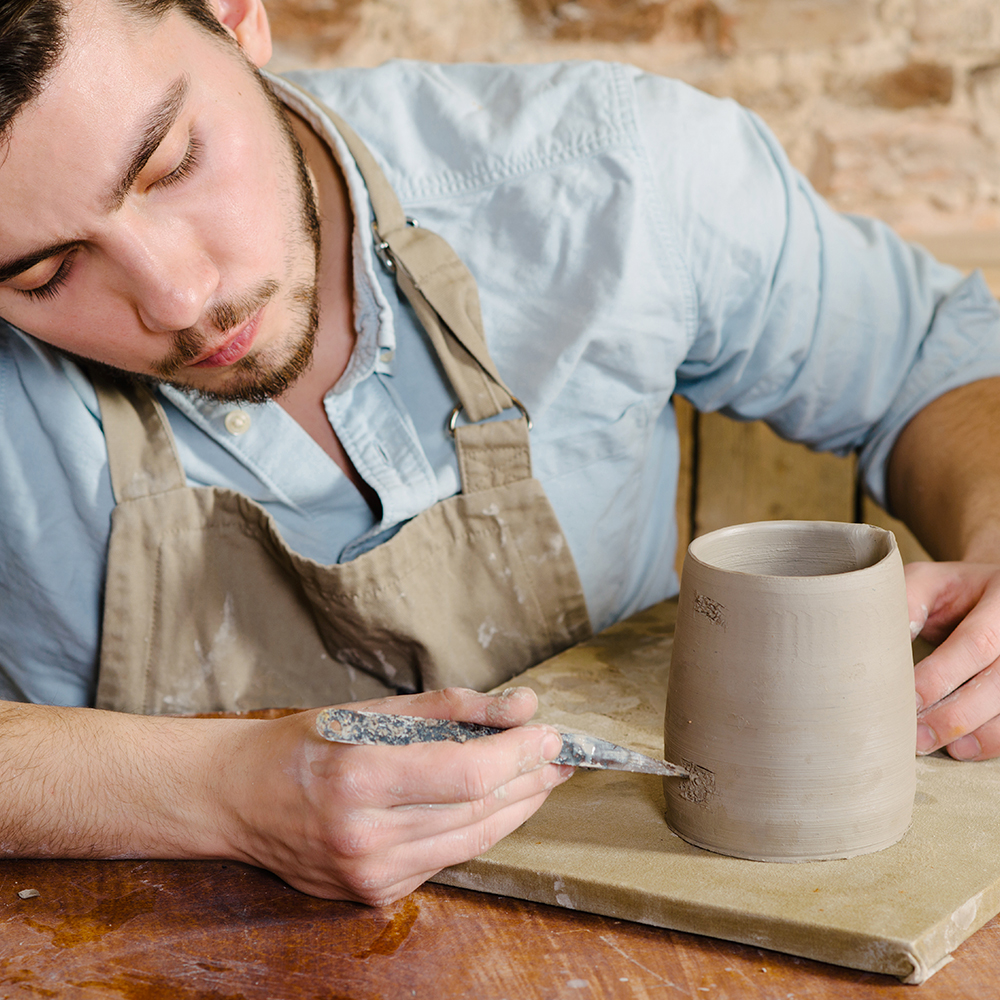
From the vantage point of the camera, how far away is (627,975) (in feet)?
1.87

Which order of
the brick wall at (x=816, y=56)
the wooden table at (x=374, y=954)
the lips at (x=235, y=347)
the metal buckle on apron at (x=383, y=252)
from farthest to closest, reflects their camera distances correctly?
the brick wall at (x=816, y=56)
the metal buckle on apron at (x=383, y=252)
the lips at (x=235, y=347)
the wooden table at (x=374, y=954)

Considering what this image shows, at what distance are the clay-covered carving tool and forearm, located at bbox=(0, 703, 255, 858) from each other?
0.45 feet

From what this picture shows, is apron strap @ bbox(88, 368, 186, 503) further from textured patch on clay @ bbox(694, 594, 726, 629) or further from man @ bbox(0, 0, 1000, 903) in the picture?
textured patch on clay @ bbox(694, 594, 726, 629)

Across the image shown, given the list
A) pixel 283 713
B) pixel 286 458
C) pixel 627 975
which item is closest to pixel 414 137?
pixel 286 458

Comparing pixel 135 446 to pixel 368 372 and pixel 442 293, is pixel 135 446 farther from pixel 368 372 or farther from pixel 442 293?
pixel 442 293

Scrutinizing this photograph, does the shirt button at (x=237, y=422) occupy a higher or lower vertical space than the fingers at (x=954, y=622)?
higher

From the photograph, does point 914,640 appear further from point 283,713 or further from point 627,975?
point 283,713

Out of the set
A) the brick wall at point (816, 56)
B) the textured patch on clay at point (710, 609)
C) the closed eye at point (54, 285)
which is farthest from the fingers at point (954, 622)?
the brick wall at point (816, 56)

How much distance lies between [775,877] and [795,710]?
102mm

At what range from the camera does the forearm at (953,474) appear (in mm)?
995

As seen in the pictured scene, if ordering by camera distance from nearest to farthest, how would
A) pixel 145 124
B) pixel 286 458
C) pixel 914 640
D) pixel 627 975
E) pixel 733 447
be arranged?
pixel 627 975
pixel 145 124
pixel 914 640
pixel 286 458
pixel 733 447

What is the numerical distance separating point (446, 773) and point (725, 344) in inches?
28.6

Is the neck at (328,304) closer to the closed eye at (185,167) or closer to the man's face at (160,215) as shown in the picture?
the man's face at (160,215)

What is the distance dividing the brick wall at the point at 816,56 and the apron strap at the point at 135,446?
939mm
